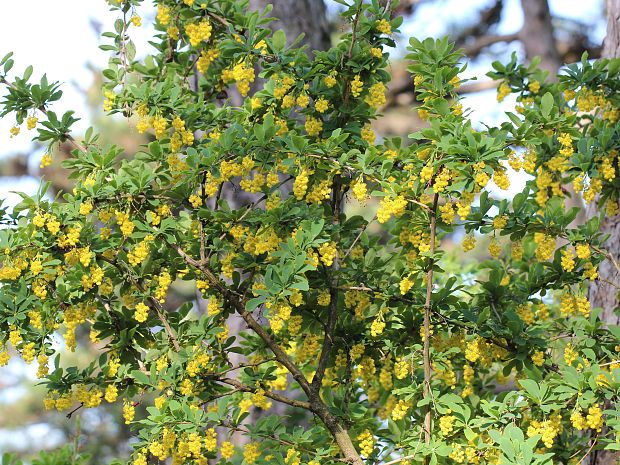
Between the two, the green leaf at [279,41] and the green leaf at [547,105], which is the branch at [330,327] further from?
the green leaf at [547,105]

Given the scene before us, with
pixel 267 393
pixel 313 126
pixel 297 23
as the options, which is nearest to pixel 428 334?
pixel 267 393

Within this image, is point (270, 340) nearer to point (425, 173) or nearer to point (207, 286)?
point (207, 286)

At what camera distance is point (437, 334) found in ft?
10.6

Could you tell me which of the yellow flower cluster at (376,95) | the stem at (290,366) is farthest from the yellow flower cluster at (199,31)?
the stem at (290,366)

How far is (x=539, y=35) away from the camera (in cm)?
892

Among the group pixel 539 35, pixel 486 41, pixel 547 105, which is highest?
pixel 486 41

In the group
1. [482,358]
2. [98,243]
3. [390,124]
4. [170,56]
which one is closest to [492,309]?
[482,358]

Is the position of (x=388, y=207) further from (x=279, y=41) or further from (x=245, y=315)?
(x=279, y=41)

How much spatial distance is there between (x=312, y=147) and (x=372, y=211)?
8.20m

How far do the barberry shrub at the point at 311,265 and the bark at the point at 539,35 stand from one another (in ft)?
17.9

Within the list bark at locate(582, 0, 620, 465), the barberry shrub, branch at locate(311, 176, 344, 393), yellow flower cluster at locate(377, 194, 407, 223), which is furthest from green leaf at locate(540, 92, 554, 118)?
bark at locate(582, 0, 620, 465)

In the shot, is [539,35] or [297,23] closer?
[297,23]

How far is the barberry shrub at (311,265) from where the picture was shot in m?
2.87

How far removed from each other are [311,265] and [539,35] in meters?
6.84
